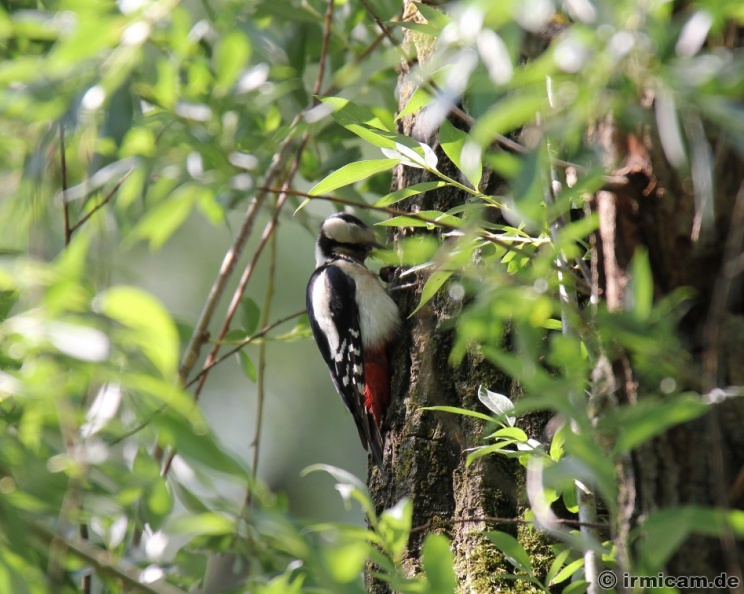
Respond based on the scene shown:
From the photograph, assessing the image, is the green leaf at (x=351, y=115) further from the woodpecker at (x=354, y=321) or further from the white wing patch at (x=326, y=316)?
the white wing patch at (x=326, y=316)

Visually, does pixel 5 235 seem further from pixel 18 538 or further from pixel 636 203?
pixel 636 203

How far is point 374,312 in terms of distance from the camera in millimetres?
3070

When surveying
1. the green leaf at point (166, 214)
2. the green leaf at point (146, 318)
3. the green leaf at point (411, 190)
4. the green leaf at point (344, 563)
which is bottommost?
Answer: the green leaf at point (344, 563)

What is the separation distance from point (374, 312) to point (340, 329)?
361mm

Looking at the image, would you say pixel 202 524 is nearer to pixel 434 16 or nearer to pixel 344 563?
pixel 344 563

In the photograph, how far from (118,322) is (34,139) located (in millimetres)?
898

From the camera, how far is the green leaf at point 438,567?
1.01 meters

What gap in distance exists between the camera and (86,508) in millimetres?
1166

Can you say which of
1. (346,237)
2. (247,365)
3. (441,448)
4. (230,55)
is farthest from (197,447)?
(346,237)

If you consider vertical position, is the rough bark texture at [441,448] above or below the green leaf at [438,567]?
above

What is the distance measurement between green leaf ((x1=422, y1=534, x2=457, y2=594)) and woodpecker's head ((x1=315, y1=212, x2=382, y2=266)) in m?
2.66

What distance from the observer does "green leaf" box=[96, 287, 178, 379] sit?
914 mm

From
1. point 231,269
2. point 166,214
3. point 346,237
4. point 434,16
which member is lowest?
point 166,214

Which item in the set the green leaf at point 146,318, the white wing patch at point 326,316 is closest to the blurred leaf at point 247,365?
the white wing patch at point 326,316
